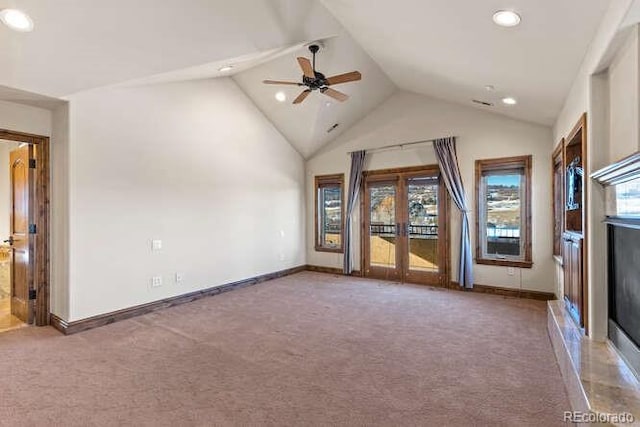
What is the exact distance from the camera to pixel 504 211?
17.6 ft

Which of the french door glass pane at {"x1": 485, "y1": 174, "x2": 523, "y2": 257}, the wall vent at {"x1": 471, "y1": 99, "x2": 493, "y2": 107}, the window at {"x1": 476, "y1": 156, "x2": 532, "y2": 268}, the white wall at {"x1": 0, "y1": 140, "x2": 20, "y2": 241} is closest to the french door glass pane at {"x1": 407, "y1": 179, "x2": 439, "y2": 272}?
the window at {"x1": 476, "y1": 156, "x2": 532, "y2": 268}

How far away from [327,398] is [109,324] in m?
3.00

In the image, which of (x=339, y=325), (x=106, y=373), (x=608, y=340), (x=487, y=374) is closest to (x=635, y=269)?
(x=608, y=340)

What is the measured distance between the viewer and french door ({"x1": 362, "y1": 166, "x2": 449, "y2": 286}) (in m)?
5.90

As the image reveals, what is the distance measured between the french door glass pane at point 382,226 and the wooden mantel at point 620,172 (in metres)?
3.95

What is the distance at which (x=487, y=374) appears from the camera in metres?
2.72

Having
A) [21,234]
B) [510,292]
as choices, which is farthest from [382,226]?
[21,234]

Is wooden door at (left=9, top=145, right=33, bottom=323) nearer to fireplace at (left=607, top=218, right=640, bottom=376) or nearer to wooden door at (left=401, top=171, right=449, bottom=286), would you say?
wooden door at (left=401, top=171, right=449, bottom=286)

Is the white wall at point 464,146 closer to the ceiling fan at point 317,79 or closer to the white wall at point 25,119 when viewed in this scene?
the ceiling fan at point 317,79

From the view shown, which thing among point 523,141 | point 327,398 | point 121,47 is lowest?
point 327,398

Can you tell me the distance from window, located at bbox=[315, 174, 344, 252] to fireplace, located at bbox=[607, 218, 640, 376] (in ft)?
16.3

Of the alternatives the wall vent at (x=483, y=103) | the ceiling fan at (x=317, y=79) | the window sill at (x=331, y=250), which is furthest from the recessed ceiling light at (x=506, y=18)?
the window sill at (x=331, y=250)

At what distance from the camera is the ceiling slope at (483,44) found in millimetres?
2484

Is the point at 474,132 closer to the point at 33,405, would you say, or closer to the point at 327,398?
the point at 327,398
